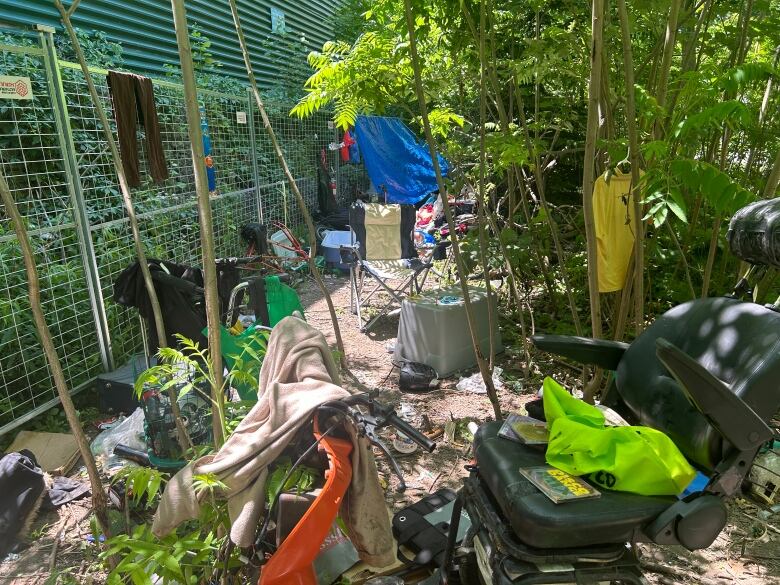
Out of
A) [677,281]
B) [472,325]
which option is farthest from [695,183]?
[677,281]

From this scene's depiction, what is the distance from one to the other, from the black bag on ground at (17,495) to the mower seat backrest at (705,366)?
3078 millimetres

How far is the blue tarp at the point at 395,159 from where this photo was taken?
9.83 meters

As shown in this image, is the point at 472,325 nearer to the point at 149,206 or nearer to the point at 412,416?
the point at 412,416

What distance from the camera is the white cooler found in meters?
4.46

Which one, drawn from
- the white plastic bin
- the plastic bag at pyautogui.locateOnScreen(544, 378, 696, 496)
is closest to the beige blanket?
the plastic bag at pyautogui.locateOnScreen(544, 378, 696, 496)

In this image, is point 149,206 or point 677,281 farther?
point 149,206

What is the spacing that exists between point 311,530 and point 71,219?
3.64m

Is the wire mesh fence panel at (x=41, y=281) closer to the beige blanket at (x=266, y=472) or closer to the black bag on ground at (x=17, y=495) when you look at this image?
the black bag on ground at (x=17, y=495)

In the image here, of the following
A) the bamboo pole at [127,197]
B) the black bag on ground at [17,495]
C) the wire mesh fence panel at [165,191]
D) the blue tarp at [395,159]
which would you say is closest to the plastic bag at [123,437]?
the black bag on ground at [17,495]

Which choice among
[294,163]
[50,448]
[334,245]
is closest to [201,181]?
[50,448]

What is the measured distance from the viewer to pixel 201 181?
1.58 meters

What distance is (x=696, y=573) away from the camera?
2.44 metres

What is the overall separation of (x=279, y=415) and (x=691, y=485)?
140cm

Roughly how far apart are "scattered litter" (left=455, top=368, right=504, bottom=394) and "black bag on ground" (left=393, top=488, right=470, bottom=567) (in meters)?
1.52
